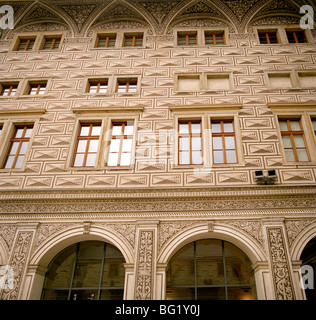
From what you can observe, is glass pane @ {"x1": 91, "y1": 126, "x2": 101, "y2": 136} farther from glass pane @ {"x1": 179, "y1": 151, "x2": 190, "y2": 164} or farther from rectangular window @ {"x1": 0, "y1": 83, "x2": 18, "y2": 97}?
rectangular window @ {"x1": 0, "y1": 83, "x2": 18, "y2": 97}

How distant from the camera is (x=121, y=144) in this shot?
26.9ft

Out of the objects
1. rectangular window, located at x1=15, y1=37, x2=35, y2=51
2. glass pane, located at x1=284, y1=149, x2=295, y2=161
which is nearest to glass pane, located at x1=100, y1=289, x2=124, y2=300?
glass pane, located at x1=284, y1=149, x2=295, y2=161

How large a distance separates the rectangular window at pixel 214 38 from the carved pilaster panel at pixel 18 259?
8.03 metres

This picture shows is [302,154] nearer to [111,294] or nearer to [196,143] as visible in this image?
[196,143]

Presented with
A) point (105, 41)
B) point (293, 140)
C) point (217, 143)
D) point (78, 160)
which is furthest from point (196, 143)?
point (105, 41)

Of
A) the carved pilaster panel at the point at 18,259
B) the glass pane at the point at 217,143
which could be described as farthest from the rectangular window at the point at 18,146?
the glass pane at the point at 217,143

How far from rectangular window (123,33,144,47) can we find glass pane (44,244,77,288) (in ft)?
22.4

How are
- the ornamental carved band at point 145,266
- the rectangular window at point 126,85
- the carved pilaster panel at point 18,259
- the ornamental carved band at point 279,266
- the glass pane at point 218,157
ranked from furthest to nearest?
1. the rectangular window at point 126,85
2. the glass pane at point 218,157
3. the carved pilaster panel at point 18,259
4. the ornamental carved band at point 145,266
5. the ornamental carved band at point 279,266

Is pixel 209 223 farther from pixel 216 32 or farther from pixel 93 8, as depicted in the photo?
pixel 93 8

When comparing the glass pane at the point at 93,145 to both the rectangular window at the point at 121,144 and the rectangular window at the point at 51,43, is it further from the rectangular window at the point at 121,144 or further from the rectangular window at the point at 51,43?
the rectangular window at the point at 51,43

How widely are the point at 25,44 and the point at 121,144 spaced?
5858 millimetres

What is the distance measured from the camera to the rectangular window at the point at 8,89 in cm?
955

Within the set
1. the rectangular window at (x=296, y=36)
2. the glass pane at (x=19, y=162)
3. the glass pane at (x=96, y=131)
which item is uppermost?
the rectangular window at (x=296, y=36)
